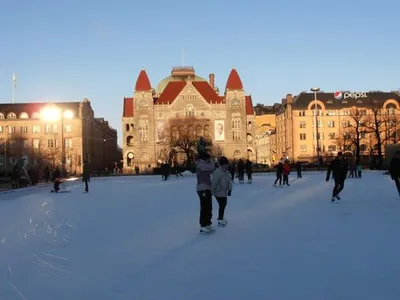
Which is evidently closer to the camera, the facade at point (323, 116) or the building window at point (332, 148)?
the building window at point (332, 148)

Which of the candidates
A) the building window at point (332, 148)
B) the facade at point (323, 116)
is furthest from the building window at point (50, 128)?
the building window at point (332, 148)

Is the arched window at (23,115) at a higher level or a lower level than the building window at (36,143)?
higher

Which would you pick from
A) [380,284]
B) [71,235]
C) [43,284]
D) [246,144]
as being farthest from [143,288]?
[246,144]

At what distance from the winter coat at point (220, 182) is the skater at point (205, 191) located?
252 mm

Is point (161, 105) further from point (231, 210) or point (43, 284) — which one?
point (43, 284)

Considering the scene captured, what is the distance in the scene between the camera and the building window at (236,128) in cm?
8950

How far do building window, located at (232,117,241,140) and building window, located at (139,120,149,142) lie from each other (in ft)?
52.6

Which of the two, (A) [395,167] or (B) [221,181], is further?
(A) [395,167]

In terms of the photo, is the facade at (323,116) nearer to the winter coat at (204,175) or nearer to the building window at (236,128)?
the building window at (236,128)

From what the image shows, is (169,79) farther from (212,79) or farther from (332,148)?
(332,148)

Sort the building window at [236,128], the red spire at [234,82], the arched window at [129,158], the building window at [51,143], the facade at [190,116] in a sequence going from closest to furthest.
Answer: the building window at [51,143]
the facade at [190,116]
the building window at [236,128]
the red spire at [234,82]
the arched window at [129,158]

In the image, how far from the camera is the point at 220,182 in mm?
10016

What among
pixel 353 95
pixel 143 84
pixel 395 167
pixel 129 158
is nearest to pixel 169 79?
pixel 143 84

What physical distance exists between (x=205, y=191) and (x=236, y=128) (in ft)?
264
